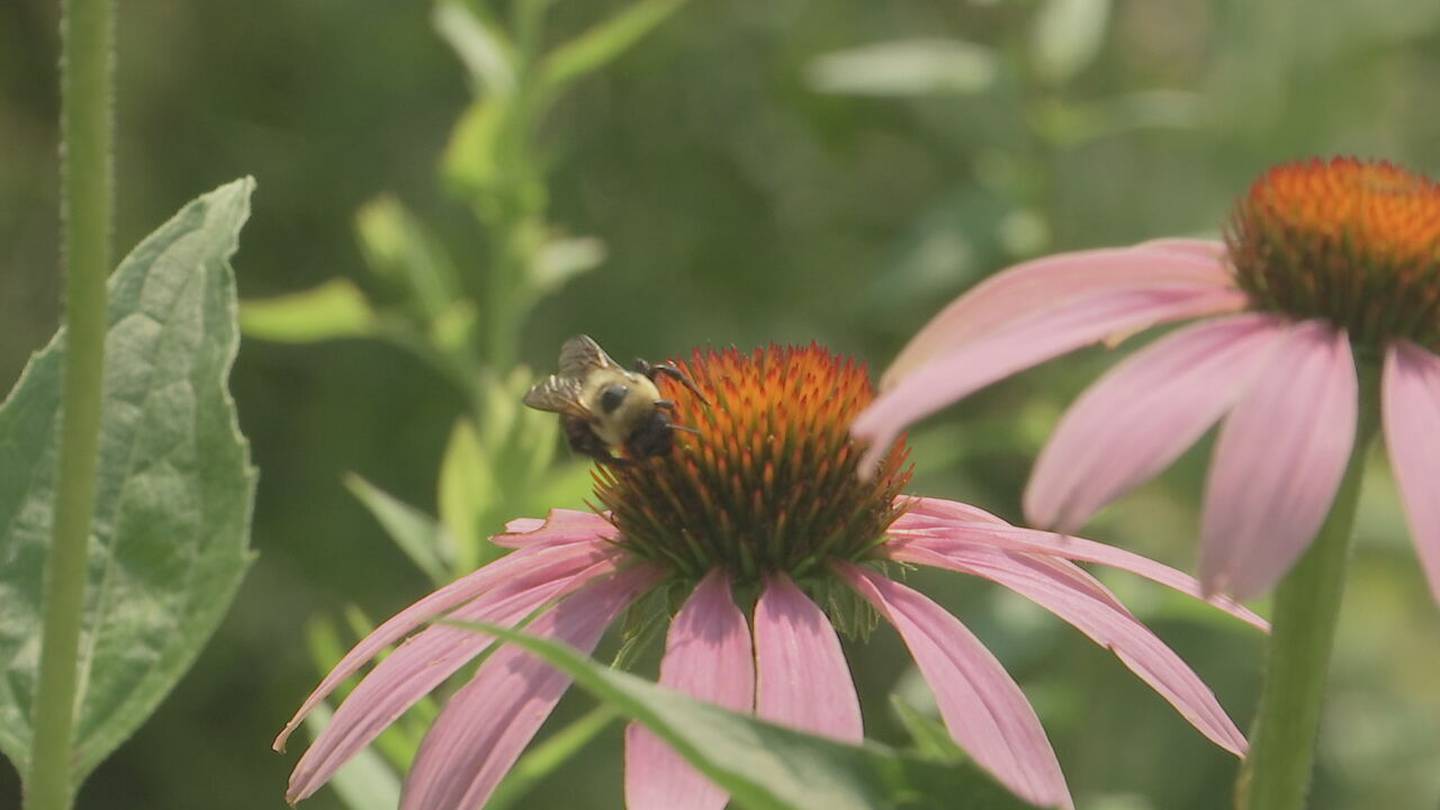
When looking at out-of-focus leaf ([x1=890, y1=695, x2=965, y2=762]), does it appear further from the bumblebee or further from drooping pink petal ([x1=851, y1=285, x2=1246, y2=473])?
the bumblebee

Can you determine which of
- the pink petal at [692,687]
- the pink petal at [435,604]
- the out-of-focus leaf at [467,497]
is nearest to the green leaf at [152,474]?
the pink petal at [435,604]

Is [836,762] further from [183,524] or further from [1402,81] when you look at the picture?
[1402,81]

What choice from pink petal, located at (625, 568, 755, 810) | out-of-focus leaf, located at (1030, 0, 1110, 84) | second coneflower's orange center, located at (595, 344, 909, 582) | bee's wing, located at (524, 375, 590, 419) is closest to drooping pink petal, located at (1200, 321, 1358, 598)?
pink petal, located at (625, 568, 755, 810)

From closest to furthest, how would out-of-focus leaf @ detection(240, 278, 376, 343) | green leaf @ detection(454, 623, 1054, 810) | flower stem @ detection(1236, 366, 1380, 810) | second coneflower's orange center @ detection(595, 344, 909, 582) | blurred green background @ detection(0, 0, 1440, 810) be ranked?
green leaf @ detection(454, 623, 1054, 810) → flower stem @ detection(1236, 366, 1380, 810) → second coneflower's orange center @ detection(595, 344, 909, 582) → out-of-focus leaf @ detection(240, 278, 376, 343) → blurred green background @ detection(0, 0, 1440, 810)

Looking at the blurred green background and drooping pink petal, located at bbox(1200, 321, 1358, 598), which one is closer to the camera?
drooping pink petal, located at bbox(1200, 321, 1358, 598)

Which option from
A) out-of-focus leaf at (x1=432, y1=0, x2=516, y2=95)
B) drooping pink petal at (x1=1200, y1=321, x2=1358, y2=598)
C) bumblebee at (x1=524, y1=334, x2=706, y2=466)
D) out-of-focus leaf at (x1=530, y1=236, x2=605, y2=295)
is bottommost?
drooping pink petal at (x1=1200, y1=321, x2=1358, y2=598)

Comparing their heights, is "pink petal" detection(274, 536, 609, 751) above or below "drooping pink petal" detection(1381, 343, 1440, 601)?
below
